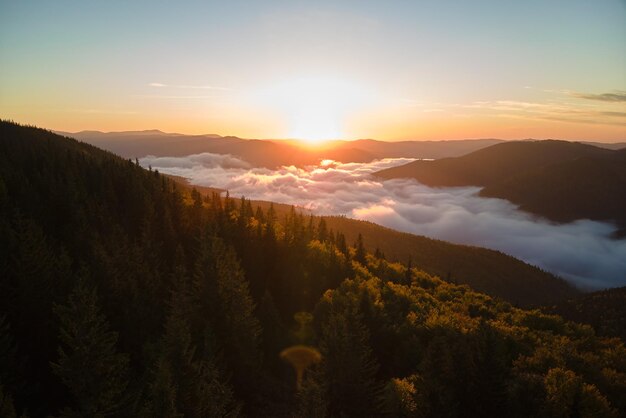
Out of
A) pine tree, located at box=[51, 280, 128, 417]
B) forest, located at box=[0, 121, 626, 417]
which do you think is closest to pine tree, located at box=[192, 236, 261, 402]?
forest, located at box=[0, 121, 626, 417]

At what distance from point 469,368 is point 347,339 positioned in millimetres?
10184

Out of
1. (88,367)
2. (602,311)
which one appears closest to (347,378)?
(88,367)

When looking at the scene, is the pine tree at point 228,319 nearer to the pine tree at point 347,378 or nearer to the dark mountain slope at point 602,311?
the pine tree at point 347,378

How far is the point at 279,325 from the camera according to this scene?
60.2 meters

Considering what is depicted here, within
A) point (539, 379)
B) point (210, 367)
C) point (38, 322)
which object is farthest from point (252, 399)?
point (539, 379)

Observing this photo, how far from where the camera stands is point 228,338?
45062 millimetres

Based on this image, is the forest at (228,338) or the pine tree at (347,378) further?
the pine tree at (347,378)

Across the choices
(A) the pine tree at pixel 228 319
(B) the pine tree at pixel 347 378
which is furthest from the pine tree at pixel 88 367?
(B) the pine tree at pixel 347 378

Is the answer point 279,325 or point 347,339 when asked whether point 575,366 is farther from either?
point 279,325

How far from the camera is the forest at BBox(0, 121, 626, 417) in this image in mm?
30609

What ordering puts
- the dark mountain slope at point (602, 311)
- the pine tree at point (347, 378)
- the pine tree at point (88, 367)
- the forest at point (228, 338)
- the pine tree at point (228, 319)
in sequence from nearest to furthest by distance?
the pine tree at point (88, 367)
the forest at point (228, 338)
the pine tree at point (347, 378)
the pine tree at point (228, 319)
the dark mountain slope at point (602, 311)

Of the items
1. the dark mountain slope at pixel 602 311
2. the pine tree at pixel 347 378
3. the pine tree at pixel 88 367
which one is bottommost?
the dark mountain slope at pixel 602 311

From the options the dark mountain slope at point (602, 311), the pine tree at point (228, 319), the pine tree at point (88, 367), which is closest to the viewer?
the pine tree at point (88, 367)

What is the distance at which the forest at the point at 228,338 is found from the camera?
A: 30.6 meters
